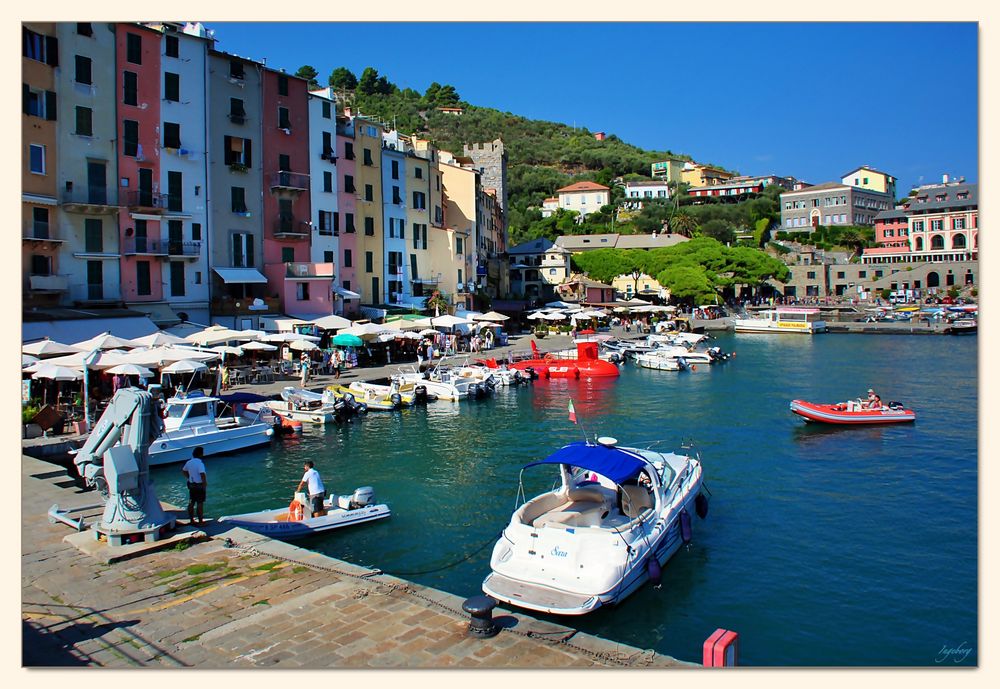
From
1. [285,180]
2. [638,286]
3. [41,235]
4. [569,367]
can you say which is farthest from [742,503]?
[638,286]

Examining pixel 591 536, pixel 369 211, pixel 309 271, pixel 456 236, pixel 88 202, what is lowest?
pixel 591 536

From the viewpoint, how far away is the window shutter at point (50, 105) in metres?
33.5

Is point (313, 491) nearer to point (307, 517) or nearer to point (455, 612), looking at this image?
point (307, 517)

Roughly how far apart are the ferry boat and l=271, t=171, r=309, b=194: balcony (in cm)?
4994

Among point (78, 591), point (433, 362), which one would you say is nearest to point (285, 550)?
point (78, 591)

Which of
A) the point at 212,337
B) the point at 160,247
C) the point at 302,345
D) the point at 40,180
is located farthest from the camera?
the point at 160,247

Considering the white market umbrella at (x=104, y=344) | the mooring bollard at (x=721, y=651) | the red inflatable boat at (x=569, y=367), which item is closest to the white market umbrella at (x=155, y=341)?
the white market umbrella at (x=104, y=344)

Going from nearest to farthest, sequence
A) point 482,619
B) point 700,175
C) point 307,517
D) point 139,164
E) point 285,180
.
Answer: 1. point 482,619
2. point 307,517
3. point 139,164
4. point 285,180
5. point 700,175

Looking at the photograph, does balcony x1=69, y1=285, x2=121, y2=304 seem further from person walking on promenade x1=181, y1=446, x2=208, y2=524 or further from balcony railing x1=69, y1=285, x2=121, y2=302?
person walking on promenade x1=181, y1=446, x2=208, y2=524

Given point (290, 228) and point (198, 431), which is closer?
point (198, 431)

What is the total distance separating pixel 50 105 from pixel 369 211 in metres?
22.4

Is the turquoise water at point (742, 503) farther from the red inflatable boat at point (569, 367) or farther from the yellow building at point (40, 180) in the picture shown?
the yellow building at point (40, 180)

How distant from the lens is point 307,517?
17312mm

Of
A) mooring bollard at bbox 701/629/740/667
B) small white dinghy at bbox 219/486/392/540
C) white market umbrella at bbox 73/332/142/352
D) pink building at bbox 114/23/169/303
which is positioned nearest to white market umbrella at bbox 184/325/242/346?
white market umbrella at bbox 73/332/142/352
